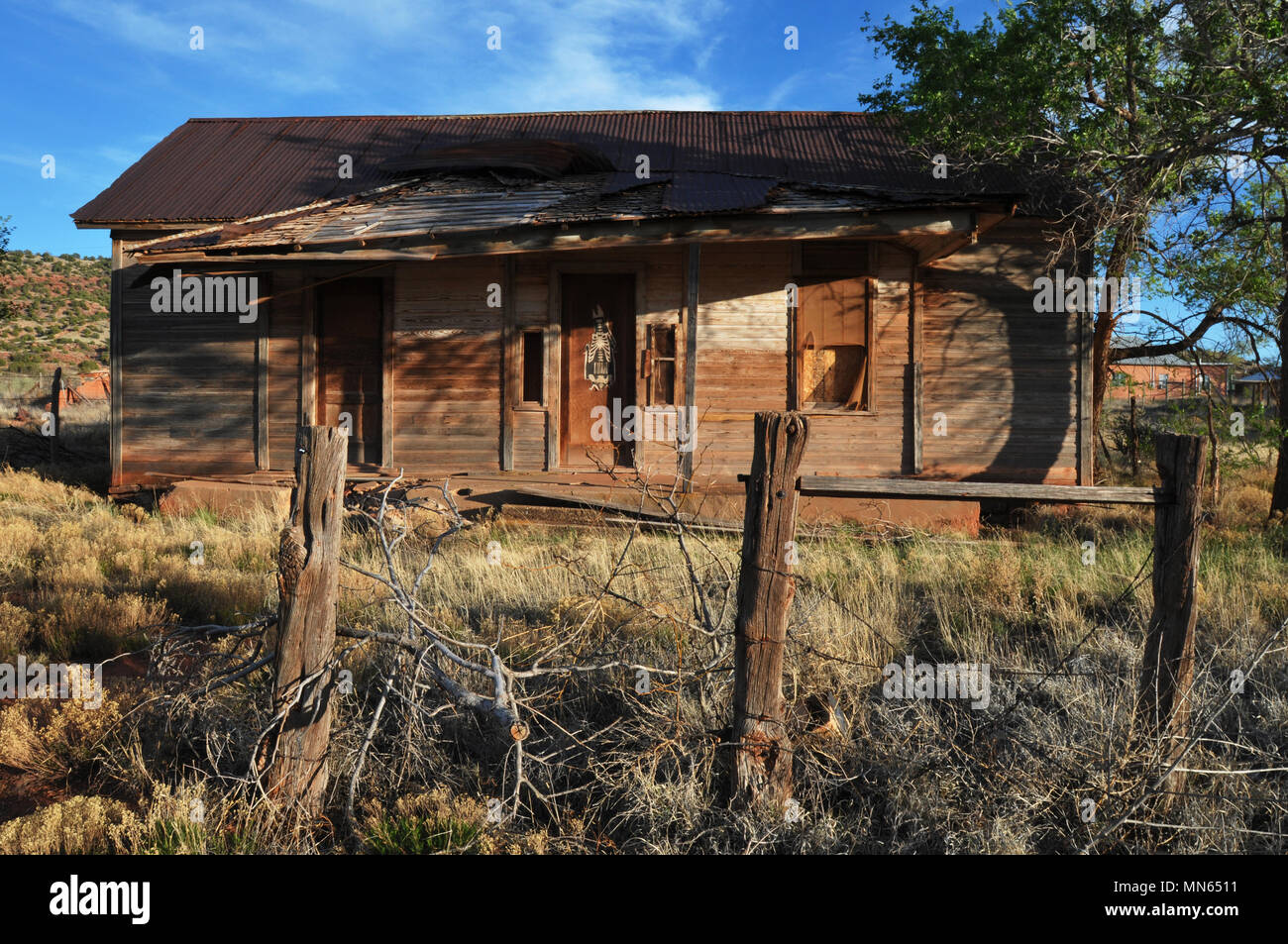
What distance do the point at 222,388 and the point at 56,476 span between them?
3.80m

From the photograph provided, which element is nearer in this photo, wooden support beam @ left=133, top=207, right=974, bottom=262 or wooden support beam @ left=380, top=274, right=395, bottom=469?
wooden support beam @ left=133, top=207, right=974, bottom=262

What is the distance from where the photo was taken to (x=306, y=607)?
11.4ft

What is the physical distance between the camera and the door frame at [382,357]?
10.6 metres

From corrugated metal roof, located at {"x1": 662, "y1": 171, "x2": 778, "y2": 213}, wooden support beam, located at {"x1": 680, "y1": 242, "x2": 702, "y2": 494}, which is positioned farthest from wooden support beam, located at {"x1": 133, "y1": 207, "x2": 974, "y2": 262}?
wooden support beam, located at {"x1": 680, "y1": 242, "x2": 702, "y2": 494}

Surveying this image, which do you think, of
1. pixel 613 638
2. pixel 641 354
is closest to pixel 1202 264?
pixel 641 354

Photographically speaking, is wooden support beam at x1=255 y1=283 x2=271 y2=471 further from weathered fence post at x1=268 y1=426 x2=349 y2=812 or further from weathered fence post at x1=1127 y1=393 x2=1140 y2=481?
weathered fence post at x1=1127 y1=393 x2=1140 y2=481

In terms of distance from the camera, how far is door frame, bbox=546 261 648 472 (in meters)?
10.4

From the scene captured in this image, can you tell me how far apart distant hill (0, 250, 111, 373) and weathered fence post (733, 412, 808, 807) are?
34.8 meters

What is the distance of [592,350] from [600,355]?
0.38 feet

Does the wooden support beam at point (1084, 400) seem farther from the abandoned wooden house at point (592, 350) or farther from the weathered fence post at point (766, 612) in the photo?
the weathered fence post at point (766, 612)

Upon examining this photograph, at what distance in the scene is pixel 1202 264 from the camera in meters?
9.39

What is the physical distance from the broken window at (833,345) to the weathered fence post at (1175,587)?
678 centimetres

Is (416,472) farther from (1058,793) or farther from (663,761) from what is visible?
(1058,793)

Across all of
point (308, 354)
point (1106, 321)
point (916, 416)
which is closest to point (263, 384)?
point (308, 354)
